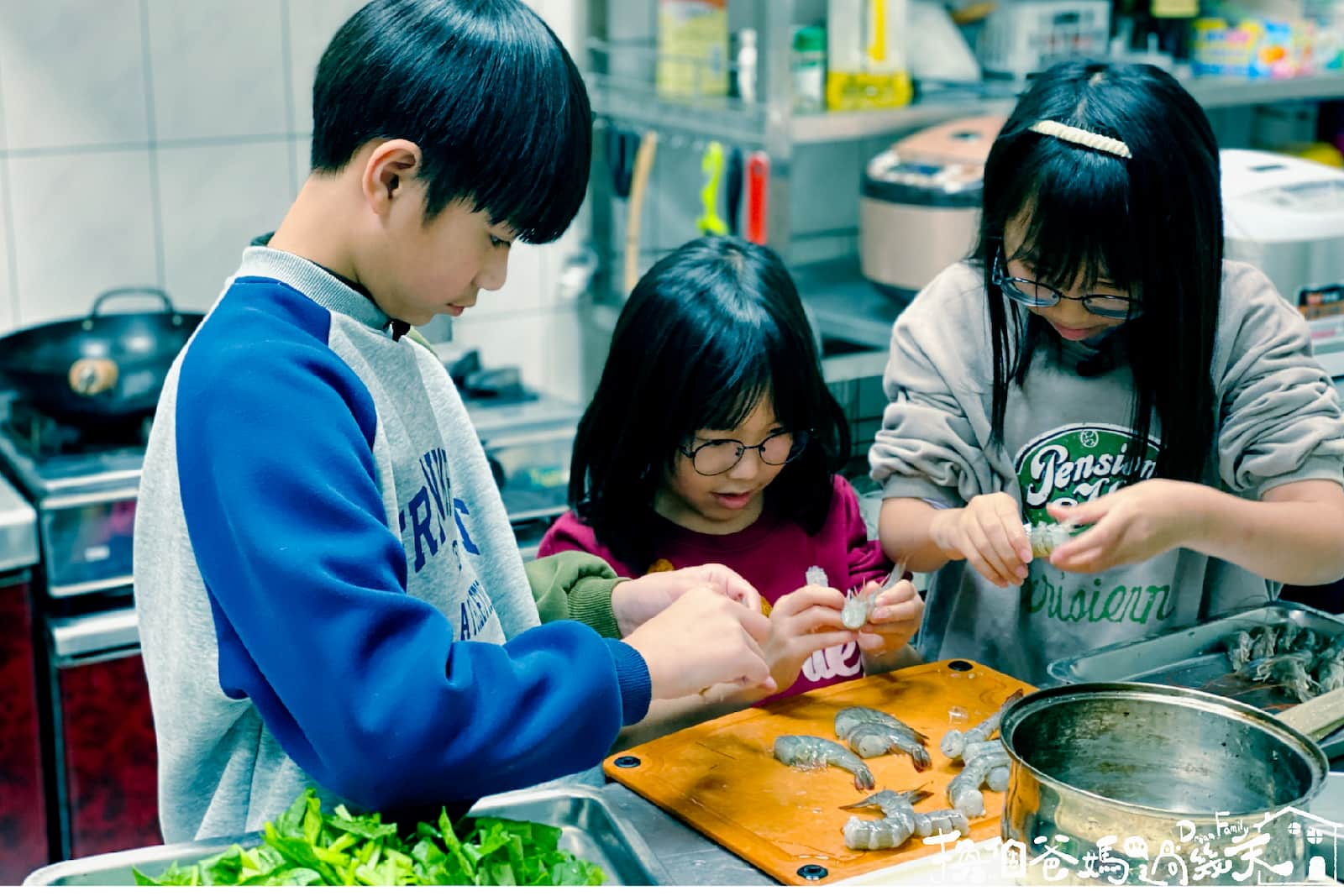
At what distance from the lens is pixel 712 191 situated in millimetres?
2506

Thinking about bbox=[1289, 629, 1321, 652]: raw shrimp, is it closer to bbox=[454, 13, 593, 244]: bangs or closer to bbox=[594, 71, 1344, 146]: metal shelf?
bbox=[454, 13, 593, 244]: bangs

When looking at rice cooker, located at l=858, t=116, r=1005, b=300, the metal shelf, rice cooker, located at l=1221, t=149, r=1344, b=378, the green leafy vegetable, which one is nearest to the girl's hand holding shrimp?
the green leafy vegetable

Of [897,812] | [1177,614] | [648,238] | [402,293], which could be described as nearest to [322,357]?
[402,293]

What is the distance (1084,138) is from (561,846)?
2.54 feet

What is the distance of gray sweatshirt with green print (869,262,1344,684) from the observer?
4.70 ft

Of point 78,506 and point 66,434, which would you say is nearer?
point 78,506

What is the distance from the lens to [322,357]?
94 cm

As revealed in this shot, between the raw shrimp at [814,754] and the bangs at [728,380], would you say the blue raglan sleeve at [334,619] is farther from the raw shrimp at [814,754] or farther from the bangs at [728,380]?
the bangs at [728,380]

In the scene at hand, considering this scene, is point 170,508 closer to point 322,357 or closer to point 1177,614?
point 322,357

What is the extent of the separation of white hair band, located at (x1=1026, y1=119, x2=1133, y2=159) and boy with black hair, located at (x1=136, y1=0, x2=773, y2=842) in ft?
1.70

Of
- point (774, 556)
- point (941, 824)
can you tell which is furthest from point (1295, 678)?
point (774, 556)

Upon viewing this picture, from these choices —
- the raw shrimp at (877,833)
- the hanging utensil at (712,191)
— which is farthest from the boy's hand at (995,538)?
the hanging utensil at (712,191)

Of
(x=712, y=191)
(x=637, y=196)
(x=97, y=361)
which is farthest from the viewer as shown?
(x=637, y=196)

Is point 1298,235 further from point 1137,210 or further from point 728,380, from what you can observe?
point 728,380
